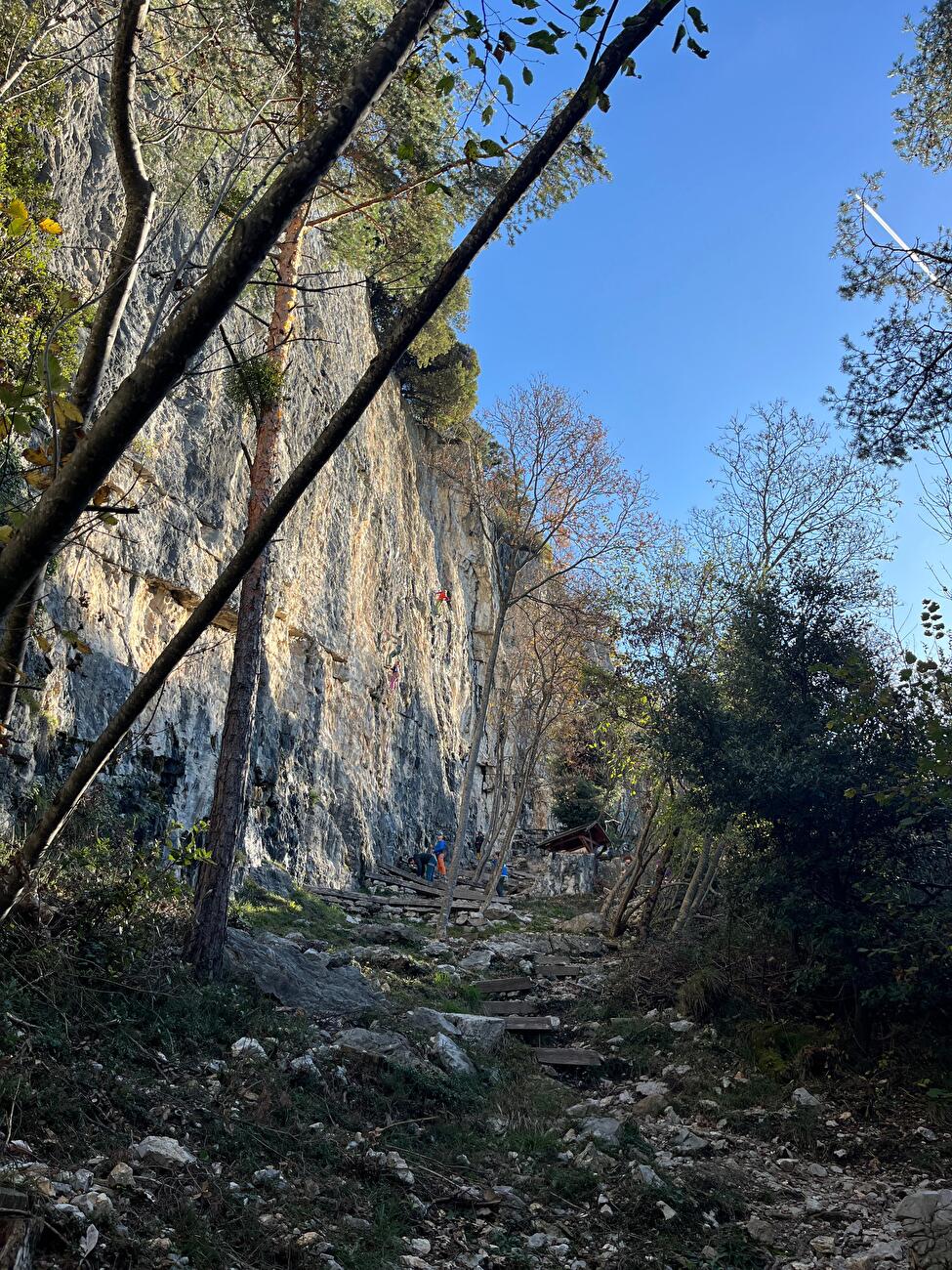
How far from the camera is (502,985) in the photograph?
11.1 m

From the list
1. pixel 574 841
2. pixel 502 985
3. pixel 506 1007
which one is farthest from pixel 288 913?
pixel 574 841

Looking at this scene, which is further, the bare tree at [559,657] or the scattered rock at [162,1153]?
the bare tree at [559,657]

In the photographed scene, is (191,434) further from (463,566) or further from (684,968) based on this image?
(463,566)

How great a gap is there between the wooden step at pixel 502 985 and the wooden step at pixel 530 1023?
1.13 m

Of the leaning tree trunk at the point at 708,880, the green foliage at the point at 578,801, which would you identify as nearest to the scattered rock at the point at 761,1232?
the leaning tree trunk at the point at 708,880

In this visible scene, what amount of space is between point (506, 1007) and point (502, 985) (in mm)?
872

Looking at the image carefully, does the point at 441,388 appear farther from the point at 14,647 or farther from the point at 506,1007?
the point at 14,647

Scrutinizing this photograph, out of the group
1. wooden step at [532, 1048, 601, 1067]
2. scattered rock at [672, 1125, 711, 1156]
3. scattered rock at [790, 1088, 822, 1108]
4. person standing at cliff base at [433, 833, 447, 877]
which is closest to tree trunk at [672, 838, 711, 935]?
wooden step at [532, 1048, 601, 1067]

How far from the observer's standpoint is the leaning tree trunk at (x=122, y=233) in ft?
8.39

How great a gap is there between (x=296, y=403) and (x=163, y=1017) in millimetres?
14357

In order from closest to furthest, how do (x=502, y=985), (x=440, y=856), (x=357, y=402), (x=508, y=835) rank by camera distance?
1. (x=357, y=402)
2. (x=502, y=985)
3. (x=508, y=835)
4. (x=440, y=856)

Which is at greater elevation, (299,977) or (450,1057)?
(299,977)

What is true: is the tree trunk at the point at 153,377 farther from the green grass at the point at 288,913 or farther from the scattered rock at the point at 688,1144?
the green grass at the point at 288,913

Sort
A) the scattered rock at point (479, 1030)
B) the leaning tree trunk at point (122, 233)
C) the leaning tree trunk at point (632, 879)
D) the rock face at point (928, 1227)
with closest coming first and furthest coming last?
the leaning tree trunk at point (122, 233) < the rock face at point (928, 1227) < the scattered rock at point (479, 1030) < the leaning tree trunk at point (632, 879)
